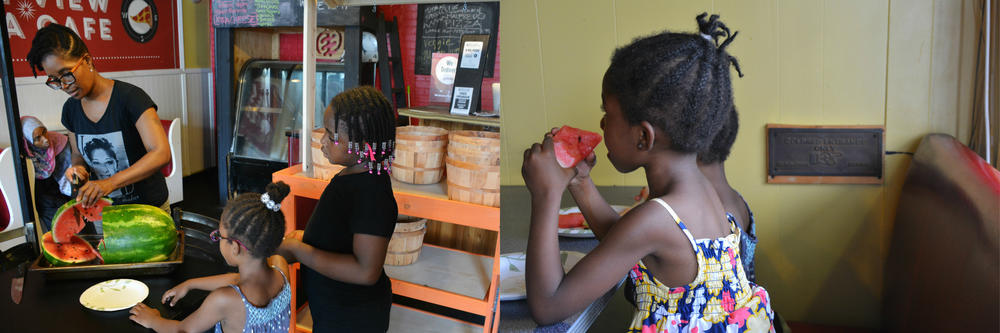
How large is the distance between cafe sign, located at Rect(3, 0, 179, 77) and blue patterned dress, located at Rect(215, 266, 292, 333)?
36 cm

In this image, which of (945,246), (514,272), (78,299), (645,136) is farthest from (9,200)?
(945,246)

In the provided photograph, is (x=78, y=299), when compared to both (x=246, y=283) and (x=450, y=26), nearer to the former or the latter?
(x=246, y=283)

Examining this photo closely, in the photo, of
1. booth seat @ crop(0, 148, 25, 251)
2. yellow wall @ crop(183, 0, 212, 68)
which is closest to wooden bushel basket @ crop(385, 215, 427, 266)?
yellow wall @ crop(183, 0, 212, 68)

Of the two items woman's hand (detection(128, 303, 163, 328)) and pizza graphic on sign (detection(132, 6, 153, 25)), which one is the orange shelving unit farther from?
pizza graphic on sign (detection(132, 6, 153, 25))

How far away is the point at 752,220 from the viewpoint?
90 cm

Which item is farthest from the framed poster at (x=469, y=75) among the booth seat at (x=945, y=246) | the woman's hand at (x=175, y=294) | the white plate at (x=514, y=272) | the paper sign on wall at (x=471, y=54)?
the booth seat at (x=945, y=246)

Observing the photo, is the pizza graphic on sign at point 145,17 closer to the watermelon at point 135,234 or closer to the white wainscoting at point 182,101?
the white wainscoting at point 182,101

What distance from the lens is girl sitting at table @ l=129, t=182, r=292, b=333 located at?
0.67 meters

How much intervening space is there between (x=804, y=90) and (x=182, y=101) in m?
0.92

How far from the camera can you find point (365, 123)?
0.71 metres

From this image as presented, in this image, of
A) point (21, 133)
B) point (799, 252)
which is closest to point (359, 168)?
point (21, 133)

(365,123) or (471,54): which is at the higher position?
(471,54)

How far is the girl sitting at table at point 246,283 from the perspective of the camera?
0.67m

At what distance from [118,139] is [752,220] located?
1.01 metres
